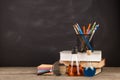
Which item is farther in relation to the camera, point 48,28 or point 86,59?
point 48,28

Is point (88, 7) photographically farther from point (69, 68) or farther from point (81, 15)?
point (69, 68)

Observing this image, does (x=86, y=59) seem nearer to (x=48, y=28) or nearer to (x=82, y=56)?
(x=82, y=56)

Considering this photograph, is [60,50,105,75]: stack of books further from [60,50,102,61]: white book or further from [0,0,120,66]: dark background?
[0,0,120,66]: dark background

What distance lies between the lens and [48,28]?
65.6 inches

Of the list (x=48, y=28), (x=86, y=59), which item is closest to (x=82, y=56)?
(x=86, y=59)

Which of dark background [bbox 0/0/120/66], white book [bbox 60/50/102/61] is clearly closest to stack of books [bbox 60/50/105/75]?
white book [bbox 60/50/102/61]

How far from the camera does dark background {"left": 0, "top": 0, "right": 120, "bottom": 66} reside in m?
1.61

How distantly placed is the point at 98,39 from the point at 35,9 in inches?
18.0

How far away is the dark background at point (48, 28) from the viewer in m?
1.61

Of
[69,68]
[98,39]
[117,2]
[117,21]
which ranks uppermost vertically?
[117,2]

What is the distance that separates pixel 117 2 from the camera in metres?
1.60

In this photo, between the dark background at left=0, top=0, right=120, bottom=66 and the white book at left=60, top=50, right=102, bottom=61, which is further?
the dark background at left=0, top=0, right=120, bottom=66

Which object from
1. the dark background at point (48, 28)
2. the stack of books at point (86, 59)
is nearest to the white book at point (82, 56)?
the stack of books at point (86, 59)

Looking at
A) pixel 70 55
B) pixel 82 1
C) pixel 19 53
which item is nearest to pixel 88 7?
pixel 82 1
